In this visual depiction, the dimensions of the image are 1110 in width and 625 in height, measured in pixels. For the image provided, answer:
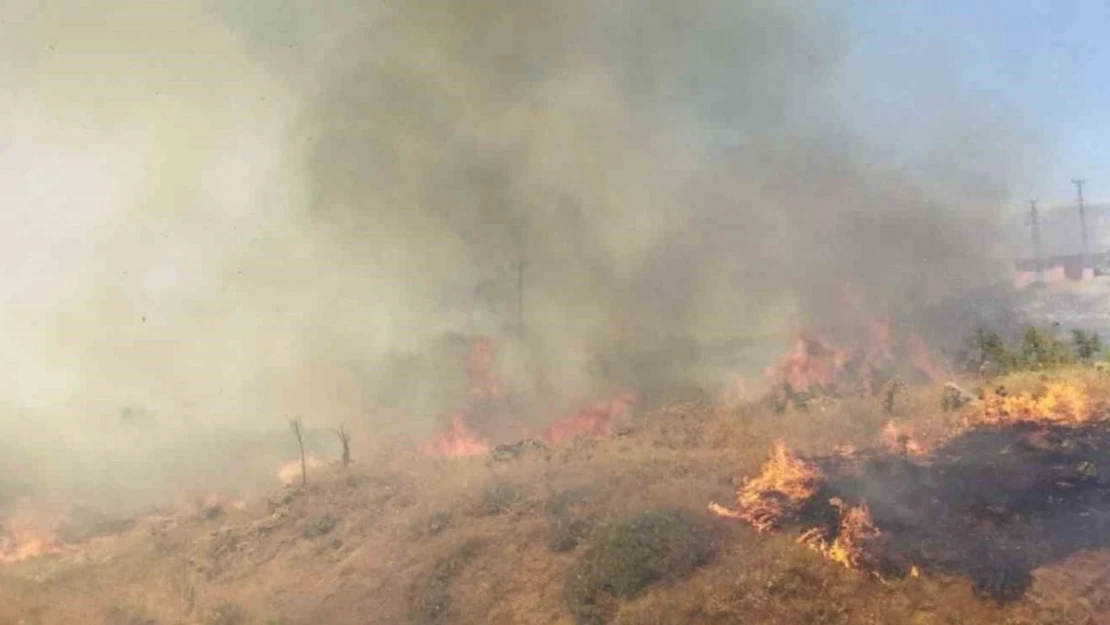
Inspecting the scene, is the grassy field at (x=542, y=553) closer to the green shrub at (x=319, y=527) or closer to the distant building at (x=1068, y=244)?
the green shrub at (x=319, y=527)

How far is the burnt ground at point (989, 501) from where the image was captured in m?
10.1

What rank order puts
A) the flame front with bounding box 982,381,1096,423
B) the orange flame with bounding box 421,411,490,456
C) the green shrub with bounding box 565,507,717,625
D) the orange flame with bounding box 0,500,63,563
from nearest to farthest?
the green shrub with bounding box 565,507,717,625 < the flame front with bounding box 982,381,1096,423 < the orange flame with bounding box 0,500,63,563 < the orange flame with bounding box 421,411,490,456

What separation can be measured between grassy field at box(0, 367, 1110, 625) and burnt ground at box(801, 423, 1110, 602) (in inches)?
11.8

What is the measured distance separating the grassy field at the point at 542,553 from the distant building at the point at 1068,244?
27962 mm

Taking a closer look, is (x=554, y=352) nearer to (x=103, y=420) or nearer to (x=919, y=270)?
(x=919, y=270)

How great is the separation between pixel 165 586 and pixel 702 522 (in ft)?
33.7

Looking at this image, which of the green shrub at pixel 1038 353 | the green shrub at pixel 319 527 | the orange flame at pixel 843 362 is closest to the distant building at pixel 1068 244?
the orange flame at pixel 843 362

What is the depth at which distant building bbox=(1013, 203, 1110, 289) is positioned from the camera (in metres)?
40.3

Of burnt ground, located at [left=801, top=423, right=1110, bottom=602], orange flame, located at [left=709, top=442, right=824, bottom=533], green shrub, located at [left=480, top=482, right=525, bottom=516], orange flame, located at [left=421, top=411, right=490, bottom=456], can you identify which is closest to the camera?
burnt ground, located at [left=801, top=423, right=1110, bottom=602]

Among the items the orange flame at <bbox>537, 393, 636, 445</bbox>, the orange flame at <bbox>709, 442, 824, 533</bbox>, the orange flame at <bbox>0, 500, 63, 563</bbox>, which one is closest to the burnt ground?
the orange flame at <bbox>709, 442, 824, 533</bbox>

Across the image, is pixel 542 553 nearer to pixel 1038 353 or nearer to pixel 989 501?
pixel 989 501

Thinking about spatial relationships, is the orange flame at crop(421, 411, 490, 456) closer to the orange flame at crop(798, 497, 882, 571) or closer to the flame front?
the orange flame at crop(798, 497, 882, 571)

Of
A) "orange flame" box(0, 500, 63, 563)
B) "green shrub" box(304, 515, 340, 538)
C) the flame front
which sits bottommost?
"orange flame" box(0, 500, 63, 563)

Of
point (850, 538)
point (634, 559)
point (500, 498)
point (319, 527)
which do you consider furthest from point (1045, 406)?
point (319, 527)
